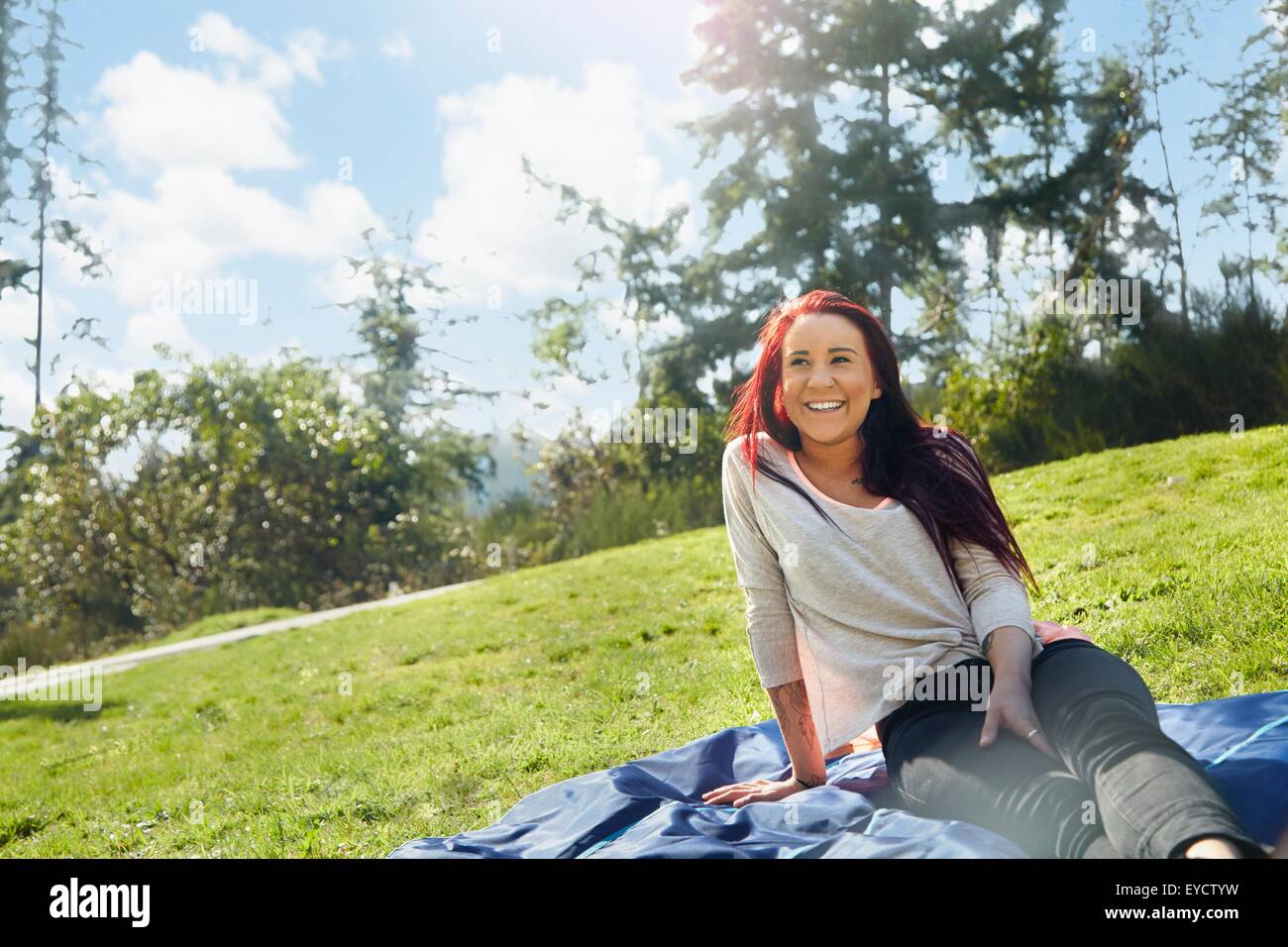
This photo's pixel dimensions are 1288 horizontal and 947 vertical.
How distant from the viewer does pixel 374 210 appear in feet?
52.0

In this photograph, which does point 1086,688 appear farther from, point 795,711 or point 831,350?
point 831,350

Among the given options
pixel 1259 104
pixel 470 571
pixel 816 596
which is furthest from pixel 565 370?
pixel 816 596

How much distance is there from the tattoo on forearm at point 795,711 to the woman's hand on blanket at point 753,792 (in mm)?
66

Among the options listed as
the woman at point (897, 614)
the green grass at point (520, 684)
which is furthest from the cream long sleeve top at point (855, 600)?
the green grass at point (520, 684)

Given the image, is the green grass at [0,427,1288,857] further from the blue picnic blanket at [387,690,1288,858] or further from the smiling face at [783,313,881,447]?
the smiling face at [783,313,881,447]

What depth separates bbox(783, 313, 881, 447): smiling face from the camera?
2480 mm

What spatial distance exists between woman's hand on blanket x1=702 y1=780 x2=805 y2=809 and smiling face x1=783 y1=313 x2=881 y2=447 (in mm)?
917

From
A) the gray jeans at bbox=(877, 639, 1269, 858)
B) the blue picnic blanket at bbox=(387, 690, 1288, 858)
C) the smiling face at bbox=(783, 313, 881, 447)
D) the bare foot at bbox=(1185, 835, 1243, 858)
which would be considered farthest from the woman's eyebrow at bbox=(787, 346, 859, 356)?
the bare foot at bbox=(1185, 835, 1243, 858)

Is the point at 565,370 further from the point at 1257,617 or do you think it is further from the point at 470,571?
the point at 1257,617

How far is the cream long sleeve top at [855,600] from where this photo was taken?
2348mm

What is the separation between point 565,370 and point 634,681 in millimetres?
9914

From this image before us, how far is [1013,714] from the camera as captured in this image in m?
2.07
